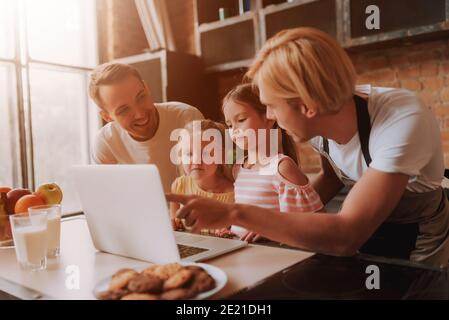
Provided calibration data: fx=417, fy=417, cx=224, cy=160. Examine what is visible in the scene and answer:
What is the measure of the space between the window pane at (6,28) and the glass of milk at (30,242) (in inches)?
102

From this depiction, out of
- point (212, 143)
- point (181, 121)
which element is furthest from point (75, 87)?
point (212, 143)

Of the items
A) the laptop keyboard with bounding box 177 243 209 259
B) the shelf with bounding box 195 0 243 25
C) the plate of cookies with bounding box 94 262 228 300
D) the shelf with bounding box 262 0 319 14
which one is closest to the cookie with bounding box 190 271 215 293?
the plate of cookies with bounding box 94 262 228 300

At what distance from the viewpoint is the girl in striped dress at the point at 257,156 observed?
4.61ft

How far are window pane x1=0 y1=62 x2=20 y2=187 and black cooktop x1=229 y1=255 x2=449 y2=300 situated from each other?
2.83 meters

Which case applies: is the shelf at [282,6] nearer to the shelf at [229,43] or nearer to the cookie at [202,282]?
the shelf at [229,43]

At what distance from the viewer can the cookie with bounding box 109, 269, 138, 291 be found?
66cm

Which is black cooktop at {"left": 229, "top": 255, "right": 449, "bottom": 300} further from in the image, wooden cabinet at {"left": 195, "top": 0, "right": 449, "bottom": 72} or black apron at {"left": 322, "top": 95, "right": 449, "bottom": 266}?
wooden cabinet at {"left": 195, "top": 0, "right": 449, "bottom": 72}

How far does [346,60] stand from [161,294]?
661mm

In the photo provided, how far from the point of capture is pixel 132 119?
1.72 m

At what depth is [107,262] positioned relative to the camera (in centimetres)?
90

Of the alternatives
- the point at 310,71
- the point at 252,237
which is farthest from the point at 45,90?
the point at 310,71

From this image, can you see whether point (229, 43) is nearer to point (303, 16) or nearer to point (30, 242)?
point (303, 16)

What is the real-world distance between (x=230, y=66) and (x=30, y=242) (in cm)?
232

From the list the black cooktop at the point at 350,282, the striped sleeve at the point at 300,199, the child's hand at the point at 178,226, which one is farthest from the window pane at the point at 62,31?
the black cooktop at the point at 350,282
